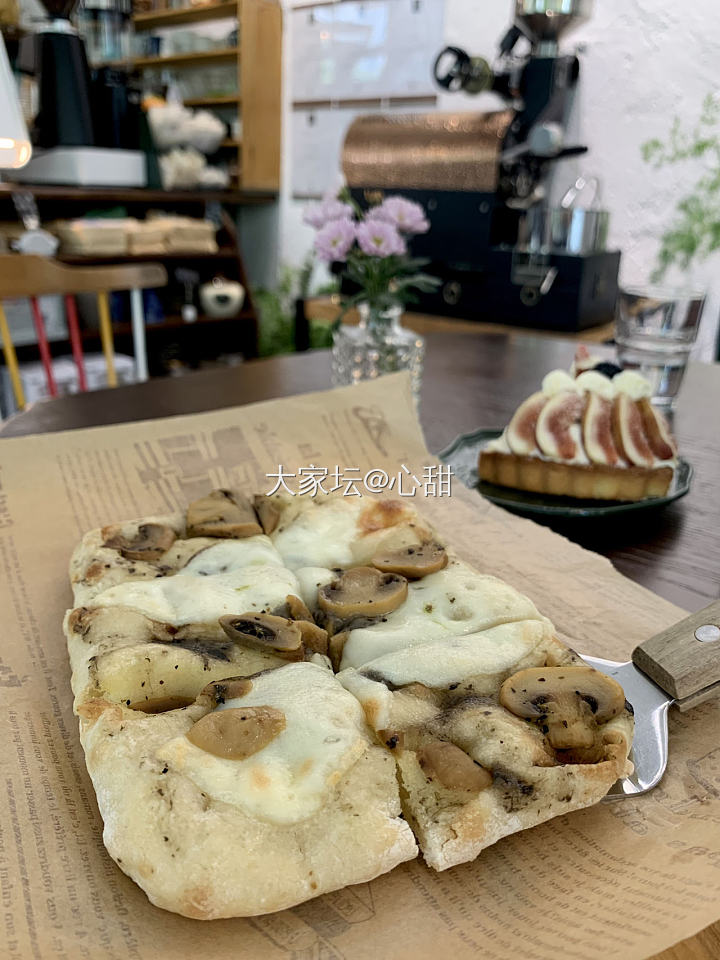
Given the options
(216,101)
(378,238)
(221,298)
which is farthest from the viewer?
(216,101)

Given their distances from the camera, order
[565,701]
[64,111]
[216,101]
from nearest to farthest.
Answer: [565,701], [64,111], [216,101]

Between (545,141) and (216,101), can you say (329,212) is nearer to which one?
(545,141)

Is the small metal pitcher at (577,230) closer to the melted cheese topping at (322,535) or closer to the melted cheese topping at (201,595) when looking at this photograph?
the melted cheese topping at (322,535)

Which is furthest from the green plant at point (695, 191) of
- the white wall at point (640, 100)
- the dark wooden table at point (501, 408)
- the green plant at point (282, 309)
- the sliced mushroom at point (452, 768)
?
the sliced mushroom at point (452, 768)

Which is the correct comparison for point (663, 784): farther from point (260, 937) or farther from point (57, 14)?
point (57, 14)

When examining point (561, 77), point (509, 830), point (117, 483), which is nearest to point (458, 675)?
point (509, 830)

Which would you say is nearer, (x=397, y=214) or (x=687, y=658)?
(x=687, y=658)

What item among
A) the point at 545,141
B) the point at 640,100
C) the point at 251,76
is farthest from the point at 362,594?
the point at 251,76

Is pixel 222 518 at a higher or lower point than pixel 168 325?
higher
